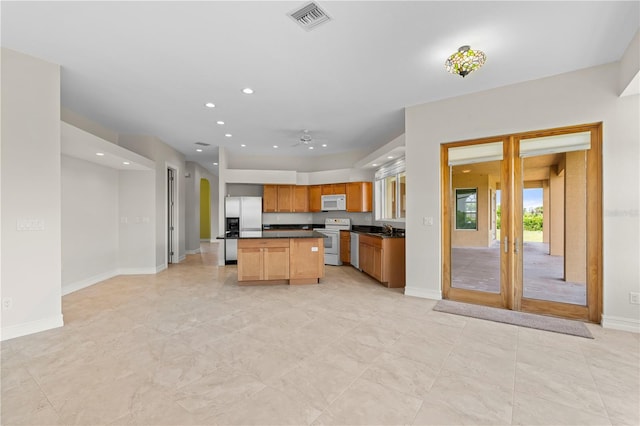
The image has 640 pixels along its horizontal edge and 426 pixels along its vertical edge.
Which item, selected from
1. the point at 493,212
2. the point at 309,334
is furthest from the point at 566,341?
the point at 309,334

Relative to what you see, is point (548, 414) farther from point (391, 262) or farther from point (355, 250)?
point (355, 250)

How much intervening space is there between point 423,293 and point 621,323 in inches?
83.2

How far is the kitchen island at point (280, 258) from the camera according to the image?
16.0ft

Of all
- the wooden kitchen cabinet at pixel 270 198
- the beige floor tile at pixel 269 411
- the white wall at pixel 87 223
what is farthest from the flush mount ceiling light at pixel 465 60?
the white wall at pixel 87 223

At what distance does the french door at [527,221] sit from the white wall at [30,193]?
505 centimetres

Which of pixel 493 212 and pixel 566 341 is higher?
pixel 493 212

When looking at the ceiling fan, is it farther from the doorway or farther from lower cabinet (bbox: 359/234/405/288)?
the doorway

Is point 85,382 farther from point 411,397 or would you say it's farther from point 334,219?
point 334,219

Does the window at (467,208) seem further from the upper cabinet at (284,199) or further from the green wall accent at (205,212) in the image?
the green wall accent at (205,212)

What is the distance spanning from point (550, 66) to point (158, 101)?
521 centimetres

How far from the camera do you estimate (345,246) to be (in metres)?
6.93

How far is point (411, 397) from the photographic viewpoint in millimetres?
1941

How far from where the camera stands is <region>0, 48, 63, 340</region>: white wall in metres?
2.86

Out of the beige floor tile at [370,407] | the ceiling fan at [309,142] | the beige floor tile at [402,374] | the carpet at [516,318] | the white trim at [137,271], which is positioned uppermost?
the ceiling fan at [309,142]
